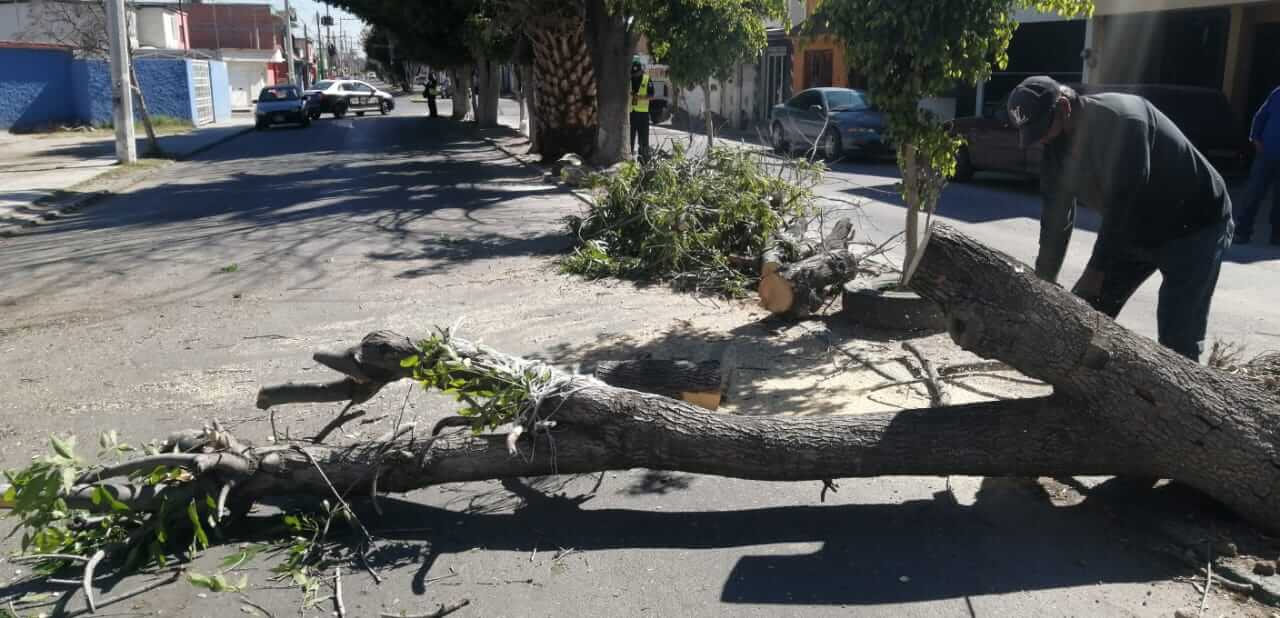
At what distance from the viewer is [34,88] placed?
103ft

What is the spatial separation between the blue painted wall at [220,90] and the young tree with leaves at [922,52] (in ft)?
130

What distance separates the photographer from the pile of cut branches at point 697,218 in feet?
28.9

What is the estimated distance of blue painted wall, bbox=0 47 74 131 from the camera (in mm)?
30328

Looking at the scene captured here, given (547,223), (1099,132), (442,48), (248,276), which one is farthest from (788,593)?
(442,48)

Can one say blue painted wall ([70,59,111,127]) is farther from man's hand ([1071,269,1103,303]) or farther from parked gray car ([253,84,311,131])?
man's hand ([1071,269,1103,303])

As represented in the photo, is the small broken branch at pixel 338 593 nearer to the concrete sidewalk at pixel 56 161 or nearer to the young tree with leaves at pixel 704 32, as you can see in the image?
the young tree with leaves at pixel 704 32

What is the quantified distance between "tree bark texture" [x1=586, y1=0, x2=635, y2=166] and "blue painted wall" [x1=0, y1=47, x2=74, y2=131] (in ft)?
71.2

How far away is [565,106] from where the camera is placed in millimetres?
19766

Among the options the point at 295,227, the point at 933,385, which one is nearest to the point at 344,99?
the point at 295,227

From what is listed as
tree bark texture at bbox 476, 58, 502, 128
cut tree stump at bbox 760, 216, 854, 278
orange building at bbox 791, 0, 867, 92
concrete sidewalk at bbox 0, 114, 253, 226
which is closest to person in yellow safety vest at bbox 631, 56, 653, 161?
concrete sidewalk at bbox 0, 114, 253, 226

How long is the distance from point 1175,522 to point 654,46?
12.8 m

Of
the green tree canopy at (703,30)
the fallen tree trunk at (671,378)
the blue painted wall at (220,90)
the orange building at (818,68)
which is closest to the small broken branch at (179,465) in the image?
the fallen tree trunk at (671,378)

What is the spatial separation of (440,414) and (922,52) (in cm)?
367

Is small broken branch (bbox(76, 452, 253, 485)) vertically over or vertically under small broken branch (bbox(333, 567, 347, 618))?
over
